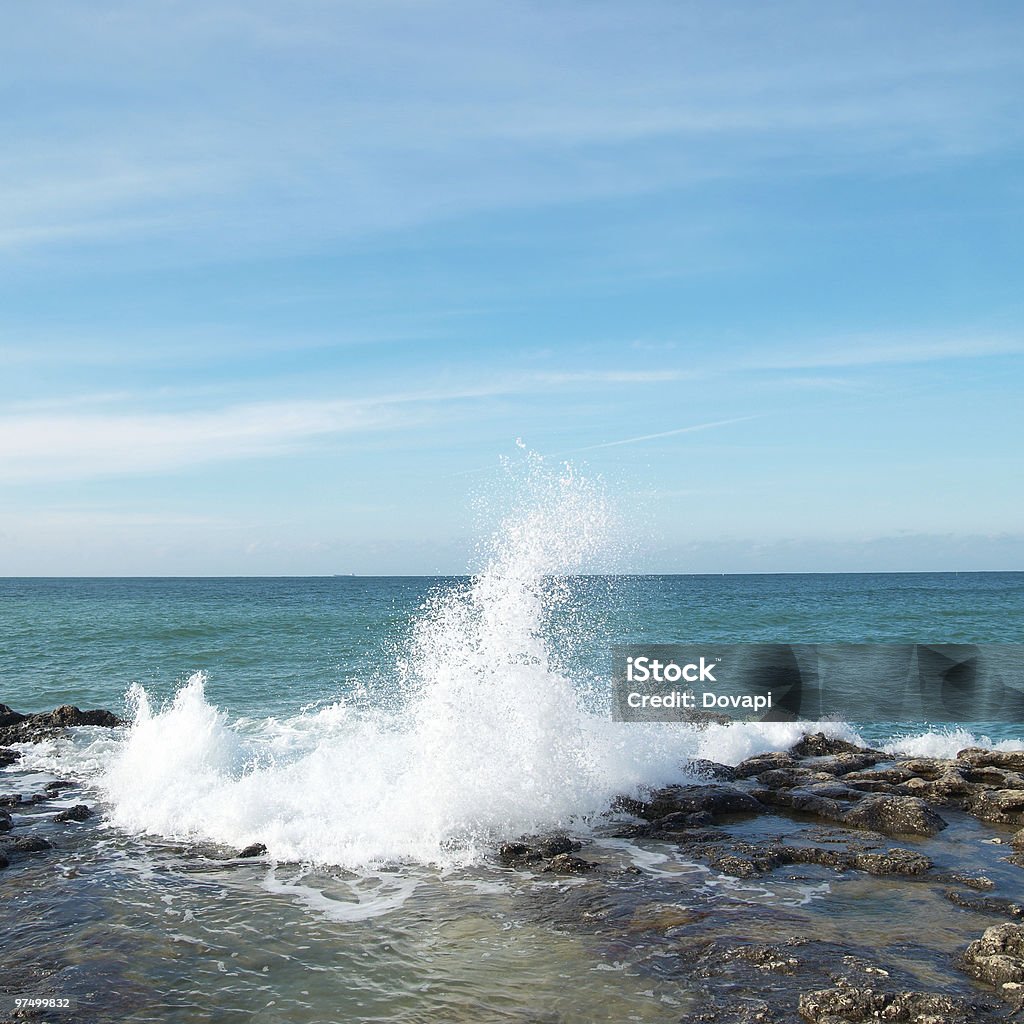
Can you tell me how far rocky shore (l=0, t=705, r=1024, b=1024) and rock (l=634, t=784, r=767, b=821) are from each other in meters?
0.03

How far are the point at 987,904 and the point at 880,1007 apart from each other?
284 cm

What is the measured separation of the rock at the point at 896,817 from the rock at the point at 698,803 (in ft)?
4.36

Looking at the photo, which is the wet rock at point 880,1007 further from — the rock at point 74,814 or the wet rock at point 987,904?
the rock at point 74,814

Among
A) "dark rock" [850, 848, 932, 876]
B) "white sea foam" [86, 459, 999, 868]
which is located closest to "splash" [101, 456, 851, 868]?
"white sea foam" [86, 459, 999, 868]

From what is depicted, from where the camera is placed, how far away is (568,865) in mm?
9773

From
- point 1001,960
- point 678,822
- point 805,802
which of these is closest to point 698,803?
point 678,822

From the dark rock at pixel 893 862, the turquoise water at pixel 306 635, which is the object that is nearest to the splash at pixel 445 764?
the dark rock at pixel 893 862

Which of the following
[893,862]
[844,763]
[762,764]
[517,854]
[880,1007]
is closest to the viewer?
[880,1007]

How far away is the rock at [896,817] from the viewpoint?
11.2m

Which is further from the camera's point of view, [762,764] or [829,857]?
[762,764]

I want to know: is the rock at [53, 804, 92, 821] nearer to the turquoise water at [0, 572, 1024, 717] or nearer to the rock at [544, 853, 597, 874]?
the rock at [544, 853, 597, 874]

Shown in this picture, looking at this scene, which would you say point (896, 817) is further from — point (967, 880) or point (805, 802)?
point (967, 880)

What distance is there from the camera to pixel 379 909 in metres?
8.82

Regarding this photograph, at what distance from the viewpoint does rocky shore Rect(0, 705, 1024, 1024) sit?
21.9ft
